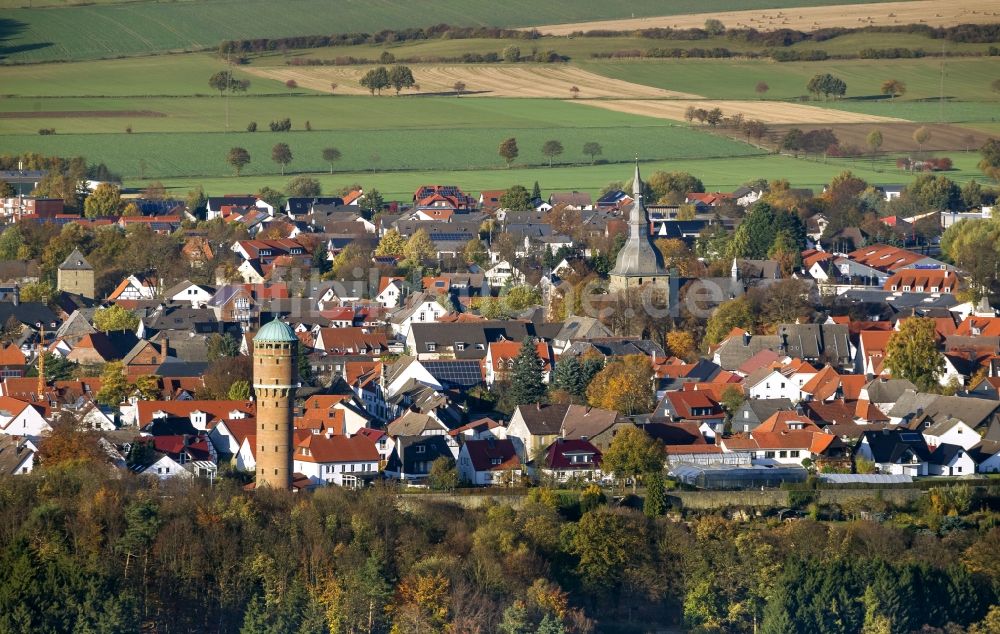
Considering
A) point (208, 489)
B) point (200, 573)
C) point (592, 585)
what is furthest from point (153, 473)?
point (592, 585)

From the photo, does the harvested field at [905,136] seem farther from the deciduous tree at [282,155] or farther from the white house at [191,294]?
the white house at [191,294]

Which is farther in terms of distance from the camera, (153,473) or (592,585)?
(153,473)

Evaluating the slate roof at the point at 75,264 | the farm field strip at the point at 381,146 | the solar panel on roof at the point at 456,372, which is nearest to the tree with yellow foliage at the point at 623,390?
the solar panel on roof at the point at 456,372

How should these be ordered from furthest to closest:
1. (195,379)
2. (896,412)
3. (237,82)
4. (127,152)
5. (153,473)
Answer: (237,82) < (127,152) < (195,379) < (896,412) < (153,473)

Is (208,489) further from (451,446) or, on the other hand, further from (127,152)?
(127,152)

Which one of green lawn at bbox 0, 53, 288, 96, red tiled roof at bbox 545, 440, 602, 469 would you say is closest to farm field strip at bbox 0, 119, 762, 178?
green lawn at bbox 0, 53, 288, 96

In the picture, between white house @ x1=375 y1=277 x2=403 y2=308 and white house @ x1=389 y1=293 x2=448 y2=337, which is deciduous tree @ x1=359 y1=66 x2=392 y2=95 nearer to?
white house @ x1=375 y1=277 x2=403 y2=308
